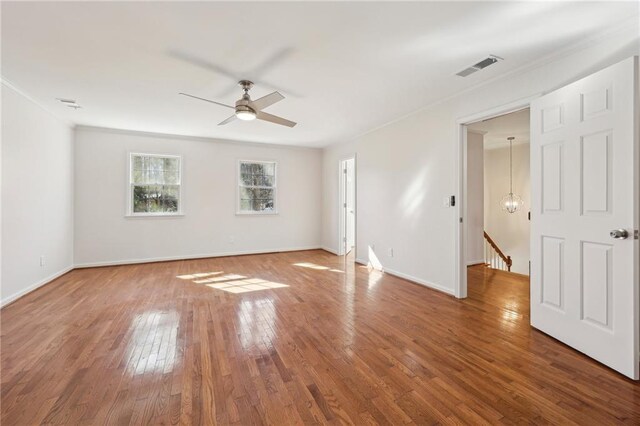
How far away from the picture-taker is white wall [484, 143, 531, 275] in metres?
6.34

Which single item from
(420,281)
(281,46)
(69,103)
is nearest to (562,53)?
(281,46)

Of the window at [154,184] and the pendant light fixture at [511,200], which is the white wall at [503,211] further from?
the window at [154,184]

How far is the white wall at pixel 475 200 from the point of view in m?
5.14

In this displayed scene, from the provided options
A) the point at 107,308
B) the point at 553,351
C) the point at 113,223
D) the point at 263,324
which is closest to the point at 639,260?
the point at 553,351

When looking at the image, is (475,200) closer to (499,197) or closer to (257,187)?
(499,197)

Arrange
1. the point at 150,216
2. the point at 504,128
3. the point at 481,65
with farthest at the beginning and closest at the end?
1. the point at 150,216
2. the point at 504,128
3. the point at 481,65

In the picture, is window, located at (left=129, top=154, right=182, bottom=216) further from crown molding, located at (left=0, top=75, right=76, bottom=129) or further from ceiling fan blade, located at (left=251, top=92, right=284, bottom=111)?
ceiling fan blade, located at (left=251, top=92, right=284, bottom=111)

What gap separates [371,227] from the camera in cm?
508

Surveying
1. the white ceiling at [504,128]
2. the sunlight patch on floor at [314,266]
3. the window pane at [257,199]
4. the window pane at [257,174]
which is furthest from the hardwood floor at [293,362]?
the window pane at [257,174]

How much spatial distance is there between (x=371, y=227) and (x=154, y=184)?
4.42m

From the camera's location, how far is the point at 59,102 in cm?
370

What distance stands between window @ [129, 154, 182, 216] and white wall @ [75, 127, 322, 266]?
13 cm

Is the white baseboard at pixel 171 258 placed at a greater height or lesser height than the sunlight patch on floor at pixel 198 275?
greater

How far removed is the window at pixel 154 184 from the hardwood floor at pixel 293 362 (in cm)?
215
